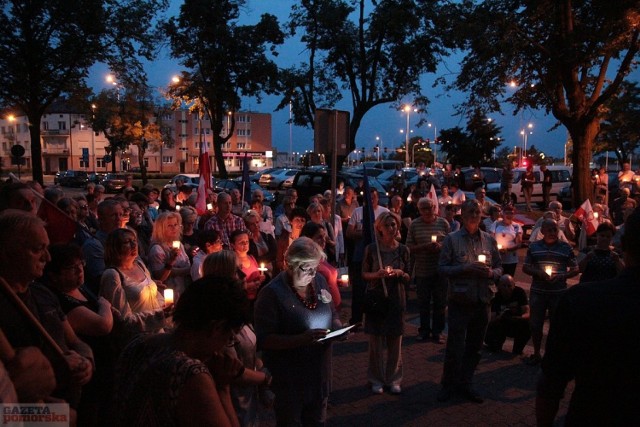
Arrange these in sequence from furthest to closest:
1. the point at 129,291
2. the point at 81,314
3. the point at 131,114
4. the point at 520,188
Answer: the point at 131,114
the point at 520,188
the point at 129,291
the point at 81,314

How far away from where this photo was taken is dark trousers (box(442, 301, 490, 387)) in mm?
5348

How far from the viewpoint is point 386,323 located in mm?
5570

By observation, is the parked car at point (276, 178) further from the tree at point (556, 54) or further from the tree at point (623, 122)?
the tree at point (623, 122)

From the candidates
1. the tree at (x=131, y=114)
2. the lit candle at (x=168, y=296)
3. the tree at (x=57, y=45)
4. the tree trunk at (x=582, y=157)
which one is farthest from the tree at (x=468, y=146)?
the lit candle at (x=168, y=296)

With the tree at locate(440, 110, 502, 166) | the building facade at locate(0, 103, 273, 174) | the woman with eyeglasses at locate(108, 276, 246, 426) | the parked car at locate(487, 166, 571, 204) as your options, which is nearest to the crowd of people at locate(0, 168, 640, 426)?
the woman with eyeglasses at locate(108, 276, 246, 426)

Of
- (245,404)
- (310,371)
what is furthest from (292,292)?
(245,404)

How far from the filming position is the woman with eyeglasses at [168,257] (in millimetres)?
5637

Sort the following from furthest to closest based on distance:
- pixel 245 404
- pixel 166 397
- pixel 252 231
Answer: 1. pixel 252 231
2. pixel 245 404
3. pixel 166 397

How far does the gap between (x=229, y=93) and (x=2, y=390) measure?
32686 mm

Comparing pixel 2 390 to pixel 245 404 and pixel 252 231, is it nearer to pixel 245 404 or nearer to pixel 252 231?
pixel 245 404

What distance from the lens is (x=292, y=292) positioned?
A: 3777 mm

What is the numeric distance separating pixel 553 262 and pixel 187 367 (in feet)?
17.6

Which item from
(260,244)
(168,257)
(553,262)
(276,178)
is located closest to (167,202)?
(260,244)

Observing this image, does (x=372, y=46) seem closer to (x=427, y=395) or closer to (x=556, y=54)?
(x=556, y=54)
